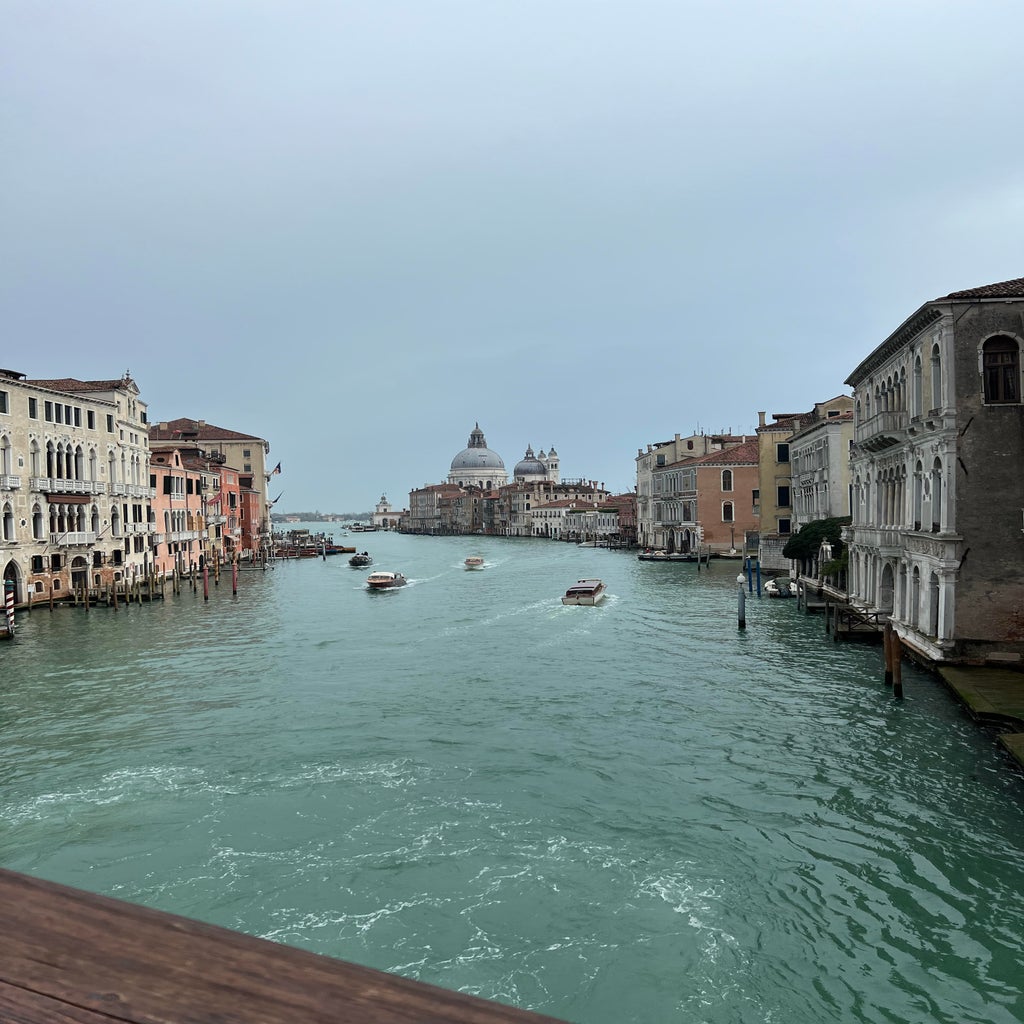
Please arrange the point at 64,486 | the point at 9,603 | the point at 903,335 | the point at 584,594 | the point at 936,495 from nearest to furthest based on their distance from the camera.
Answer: the point at 936,495 → the point at 903,335 → the point at 9,603 → the point at 64,486 → the point at 584,594

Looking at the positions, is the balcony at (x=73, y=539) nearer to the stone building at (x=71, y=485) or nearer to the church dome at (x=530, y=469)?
the stone building at (x=71, y=485)

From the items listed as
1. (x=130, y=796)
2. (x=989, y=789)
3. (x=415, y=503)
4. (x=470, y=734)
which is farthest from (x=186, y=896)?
(x=415, y=503)

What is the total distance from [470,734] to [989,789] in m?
7.72

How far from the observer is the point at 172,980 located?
1.37 meters

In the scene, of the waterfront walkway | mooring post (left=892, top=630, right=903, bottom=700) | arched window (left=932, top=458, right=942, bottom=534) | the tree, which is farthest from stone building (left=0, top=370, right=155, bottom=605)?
the waterfront walkway

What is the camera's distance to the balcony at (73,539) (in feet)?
117

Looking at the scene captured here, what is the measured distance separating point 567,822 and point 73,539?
31681 mm

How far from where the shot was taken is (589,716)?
Answer: 53.4 ft

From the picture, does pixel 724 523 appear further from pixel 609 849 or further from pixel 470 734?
pixel 609 849

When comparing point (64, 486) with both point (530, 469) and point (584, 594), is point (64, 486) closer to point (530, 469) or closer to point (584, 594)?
point (584, 594)

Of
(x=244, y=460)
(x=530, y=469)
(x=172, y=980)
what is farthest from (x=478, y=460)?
(x=172, y=980)

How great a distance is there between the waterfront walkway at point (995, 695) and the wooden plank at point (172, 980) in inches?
498

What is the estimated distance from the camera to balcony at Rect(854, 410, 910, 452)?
2097 centimetres

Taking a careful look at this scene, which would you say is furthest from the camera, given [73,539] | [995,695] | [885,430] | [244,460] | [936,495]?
[244,460]
